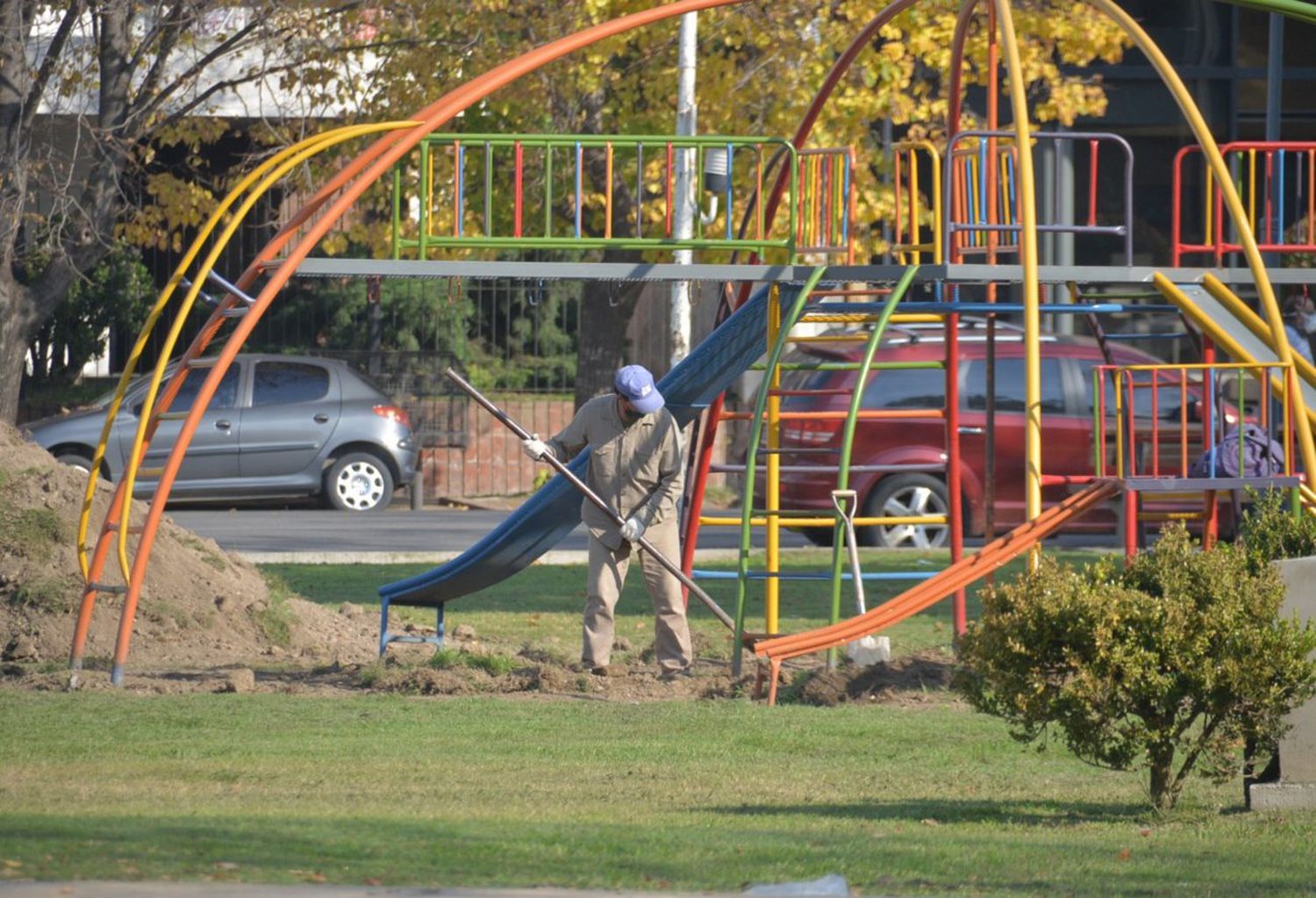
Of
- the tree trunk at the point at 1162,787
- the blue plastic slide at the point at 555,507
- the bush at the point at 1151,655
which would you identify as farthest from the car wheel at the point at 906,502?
the bush at the point at 1151,655

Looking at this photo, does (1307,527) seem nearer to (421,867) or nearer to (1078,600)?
(1078,600)

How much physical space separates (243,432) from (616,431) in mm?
11223

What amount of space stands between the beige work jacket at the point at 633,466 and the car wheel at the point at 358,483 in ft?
37.0

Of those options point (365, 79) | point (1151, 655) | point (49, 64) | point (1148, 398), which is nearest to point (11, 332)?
point (49, 64)

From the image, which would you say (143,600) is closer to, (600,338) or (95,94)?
Answer: (95,94)

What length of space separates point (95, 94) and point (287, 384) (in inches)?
159

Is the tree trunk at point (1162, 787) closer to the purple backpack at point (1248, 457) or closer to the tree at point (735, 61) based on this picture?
the purple backpack at point (1248, 457)

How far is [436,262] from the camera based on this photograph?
10969 millimetres

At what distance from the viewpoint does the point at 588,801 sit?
7.76 m

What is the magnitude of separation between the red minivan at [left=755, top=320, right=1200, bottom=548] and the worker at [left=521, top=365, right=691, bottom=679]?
19.6 feet

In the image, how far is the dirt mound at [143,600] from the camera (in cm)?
1196

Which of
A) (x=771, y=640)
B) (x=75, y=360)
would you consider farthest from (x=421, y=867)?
(x=75, y=360)

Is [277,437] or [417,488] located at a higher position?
[277,437]

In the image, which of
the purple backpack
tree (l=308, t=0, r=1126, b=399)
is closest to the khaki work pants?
the purple backpack
